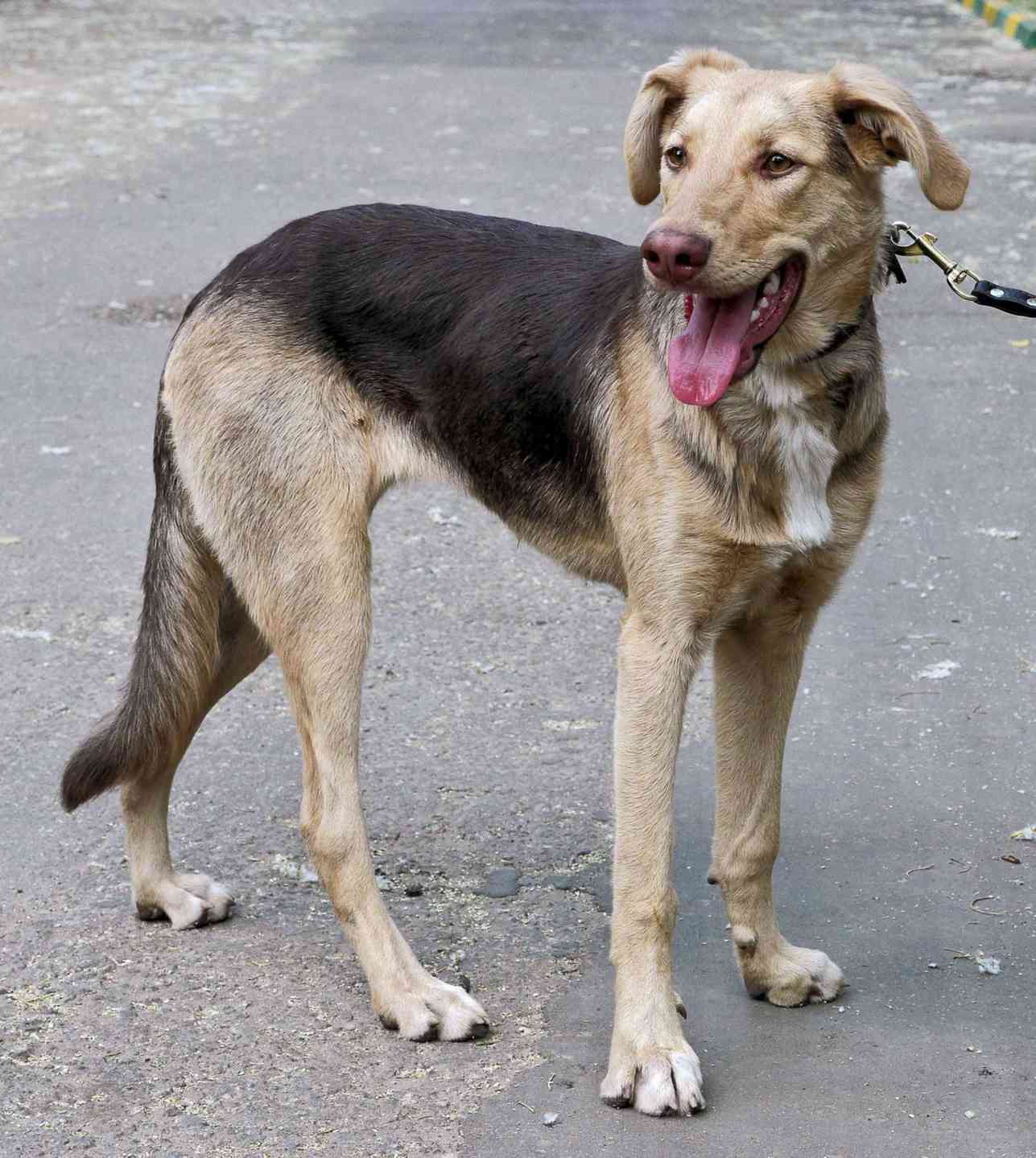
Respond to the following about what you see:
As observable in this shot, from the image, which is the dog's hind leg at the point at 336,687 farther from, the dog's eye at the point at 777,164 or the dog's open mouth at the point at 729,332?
the dog's eye at the point at 777,164

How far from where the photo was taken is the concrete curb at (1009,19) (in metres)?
15.6

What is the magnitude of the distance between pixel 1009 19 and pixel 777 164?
14847 mm

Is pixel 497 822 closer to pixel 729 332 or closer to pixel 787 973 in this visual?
pixel 787 973

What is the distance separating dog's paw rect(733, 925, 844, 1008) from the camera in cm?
358

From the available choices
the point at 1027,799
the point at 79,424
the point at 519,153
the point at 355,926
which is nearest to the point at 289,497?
the point at 355,926

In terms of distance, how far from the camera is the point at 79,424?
7.04m

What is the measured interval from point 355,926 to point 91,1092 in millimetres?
671

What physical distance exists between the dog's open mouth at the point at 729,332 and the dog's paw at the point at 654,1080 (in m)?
1.30

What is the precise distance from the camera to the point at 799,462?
3254 millimetres

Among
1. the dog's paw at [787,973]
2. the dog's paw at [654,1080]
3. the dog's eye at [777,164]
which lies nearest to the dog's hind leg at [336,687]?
the dog's paw at [654,1080]

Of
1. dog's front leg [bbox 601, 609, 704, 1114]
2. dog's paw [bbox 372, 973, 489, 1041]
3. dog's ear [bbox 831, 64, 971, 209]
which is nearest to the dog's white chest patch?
dog's front leg [bbox 601, 609, 704, 1114]

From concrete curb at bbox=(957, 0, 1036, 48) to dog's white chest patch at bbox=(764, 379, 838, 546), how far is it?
13.8m

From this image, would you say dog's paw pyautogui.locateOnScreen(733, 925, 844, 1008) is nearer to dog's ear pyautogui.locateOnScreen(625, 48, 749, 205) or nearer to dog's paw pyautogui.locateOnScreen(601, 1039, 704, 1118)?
dog's paw pyautogui.locateOnScreen(601, 1039, 704, 1118)

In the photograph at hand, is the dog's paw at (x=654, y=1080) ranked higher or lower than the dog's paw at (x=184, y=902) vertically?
higher
